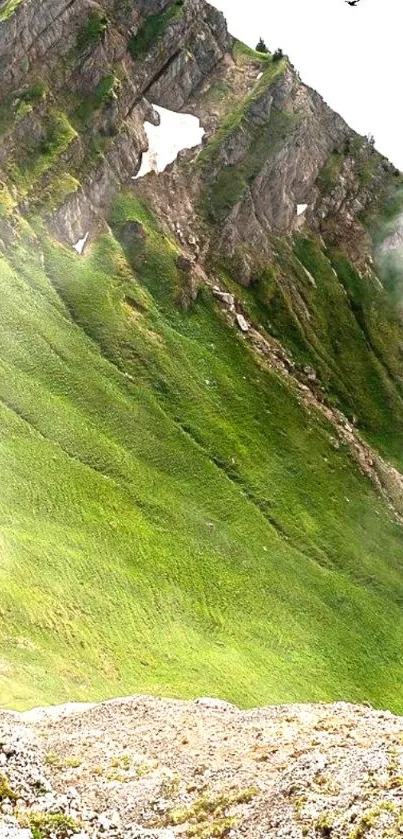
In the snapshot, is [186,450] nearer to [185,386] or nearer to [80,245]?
[185,386]

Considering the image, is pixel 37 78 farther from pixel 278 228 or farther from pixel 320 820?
pixel 320 820

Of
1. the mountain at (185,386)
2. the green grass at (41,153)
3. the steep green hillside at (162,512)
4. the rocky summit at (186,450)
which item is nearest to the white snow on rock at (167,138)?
the rocky summit at (186,450)

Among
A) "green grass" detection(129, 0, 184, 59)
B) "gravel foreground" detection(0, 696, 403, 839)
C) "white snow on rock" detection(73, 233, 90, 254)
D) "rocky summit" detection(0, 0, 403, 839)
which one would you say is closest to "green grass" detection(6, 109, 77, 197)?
"rocky summit" detection(0, 0, 403, 839)

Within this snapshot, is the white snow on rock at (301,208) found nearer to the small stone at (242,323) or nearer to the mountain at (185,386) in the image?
the mountain at (185,386)

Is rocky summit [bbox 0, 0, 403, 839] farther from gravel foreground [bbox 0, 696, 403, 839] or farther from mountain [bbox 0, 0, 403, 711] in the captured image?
mountain [bbox 0, 0, 403, 711]

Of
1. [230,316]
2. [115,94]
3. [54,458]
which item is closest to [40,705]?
[54,458]
